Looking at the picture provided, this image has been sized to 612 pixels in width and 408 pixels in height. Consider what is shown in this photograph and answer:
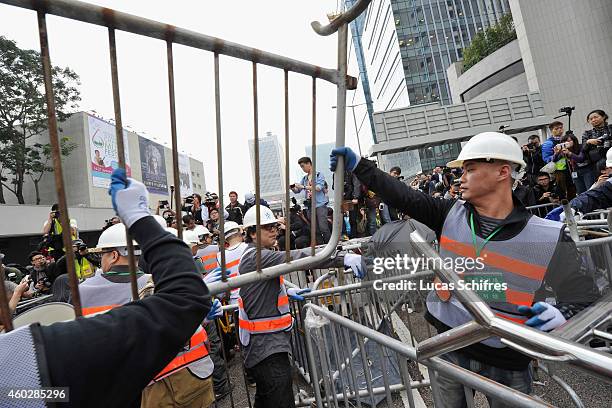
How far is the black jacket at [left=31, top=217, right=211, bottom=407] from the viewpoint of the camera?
2.60ft

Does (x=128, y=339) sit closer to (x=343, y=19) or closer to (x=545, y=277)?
(x=343, y=19)

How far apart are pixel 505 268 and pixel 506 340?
1053mm

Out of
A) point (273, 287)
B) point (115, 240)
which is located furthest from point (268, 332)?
point (115, 240)

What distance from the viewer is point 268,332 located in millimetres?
3088

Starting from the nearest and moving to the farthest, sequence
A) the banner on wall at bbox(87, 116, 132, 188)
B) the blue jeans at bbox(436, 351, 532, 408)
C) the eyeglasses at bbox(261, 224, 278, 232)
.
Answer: the blue jeans at bbox(436, 351, 532, 408)
the eyeglasses at bbox(261, 224, 278, 232)
the banner on wall at bbox(87, 116, 132, 188)

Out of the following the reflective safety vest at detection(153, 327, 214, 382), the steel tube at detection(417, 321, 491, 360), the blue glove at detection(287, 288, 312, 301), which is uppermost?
the steel tube at detection(417, 321, 491, 360)

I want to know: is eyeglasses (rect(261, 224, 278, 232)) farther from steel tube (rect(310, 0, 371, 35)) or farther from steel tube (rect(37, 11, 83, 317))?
steel tube (rect(37, 11, 83, 317))

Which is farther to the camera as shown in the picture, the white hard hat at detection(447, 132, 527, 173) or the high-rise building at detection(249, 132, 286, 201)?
the white hard hat at detection(447, 132, 527, 173)

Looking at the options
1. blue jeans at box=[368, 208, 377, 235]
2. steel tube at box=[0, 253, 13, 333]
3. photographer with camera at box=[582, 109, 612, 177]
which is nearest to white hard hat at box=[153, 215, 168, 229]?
steel tube at box=[0, 253, 13, 333]

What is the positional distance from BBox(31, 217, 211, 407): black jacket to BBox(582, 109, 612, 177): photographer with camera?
7.77 m

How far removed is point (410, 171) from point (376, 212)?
40764 millimetres

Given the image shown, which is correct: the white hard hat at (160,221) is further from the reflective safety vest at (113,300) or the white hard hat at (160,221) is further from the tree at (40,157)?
the tree at (40,157)

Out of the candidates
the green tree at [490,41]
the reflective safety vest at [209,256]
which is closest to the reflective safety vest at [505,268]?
the reflective safety vest at [209,256]

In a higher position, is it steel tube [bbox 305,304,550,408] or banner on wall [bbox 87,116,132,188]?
banner on wall [bbox 87,116,132,188]
